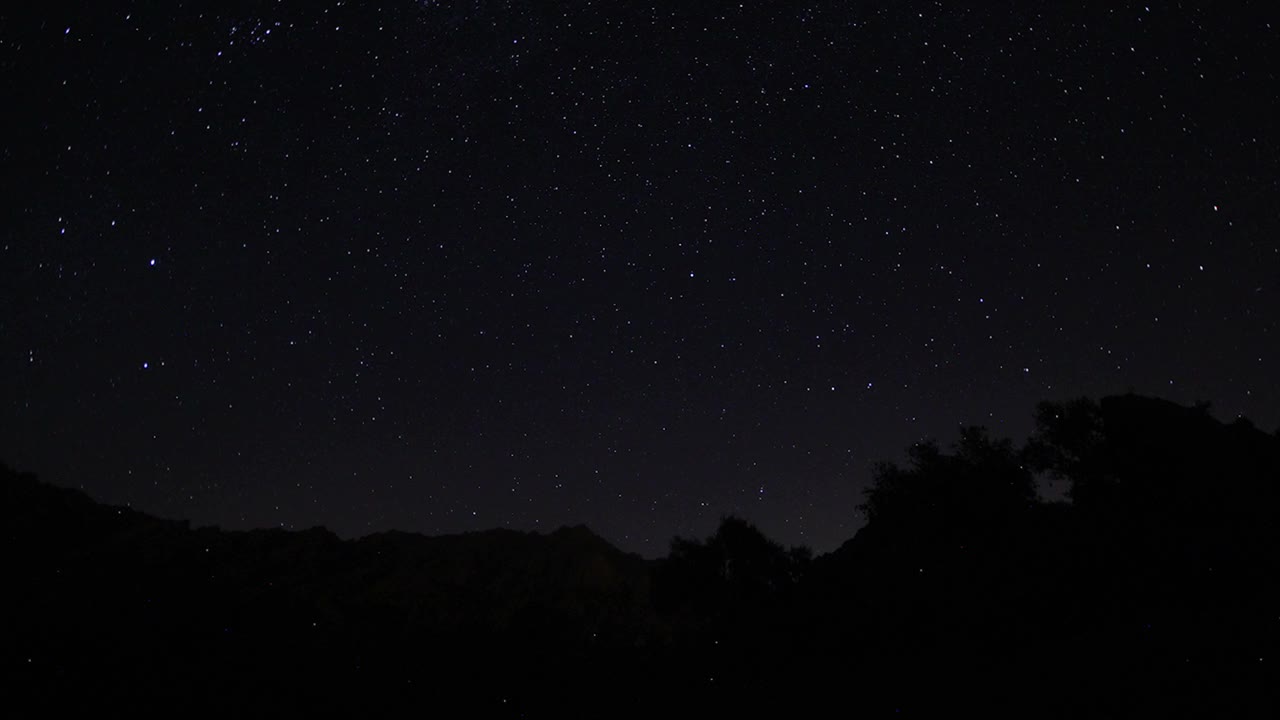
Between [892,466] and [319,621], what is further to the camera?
[319,621]

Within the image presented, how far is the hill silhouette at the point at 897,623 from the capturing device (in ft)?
47.3

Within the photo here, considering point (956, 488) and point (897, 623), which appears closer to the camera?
point (897, 623)

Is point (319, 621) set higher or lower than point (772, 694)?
lower

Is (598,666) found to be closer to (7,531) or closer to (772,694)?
(772,694)

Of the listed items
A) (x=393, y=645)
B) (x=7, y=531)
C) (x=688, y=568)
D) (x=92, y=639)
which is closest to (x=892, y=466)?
(x=688, y=568)

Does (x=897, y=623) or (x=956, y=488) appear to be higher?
(x=956, y=488)

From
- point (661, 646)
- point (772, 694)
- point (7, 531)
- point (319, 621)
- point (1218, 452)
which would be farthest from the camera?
point (7, 531)

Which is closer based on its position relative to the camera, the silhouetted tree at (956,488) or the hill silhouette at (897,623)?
the hill silhouette at (897,623)

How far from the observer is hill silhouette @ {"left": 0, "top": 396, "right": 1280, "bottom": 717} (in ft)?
47.3

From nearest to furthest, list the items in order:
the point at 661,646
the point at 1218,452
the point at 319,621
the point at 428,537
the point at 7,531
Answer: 1. the point at 1218,452
2. the point at 661,646
3. the point at 319,621
4. the point at 7,531
5. the point at 428,537

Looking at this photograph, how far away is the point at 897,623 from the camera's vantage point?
21.5 m

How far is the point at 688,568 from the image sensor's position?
3575 cm

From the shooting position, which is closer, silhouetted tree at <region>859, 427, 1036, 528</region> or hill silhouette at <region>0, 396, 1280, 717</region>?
hill silhouette at <region>0, 396, 1280, 717</region>

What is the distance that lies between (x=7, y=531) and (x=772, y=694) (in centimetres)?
8059
